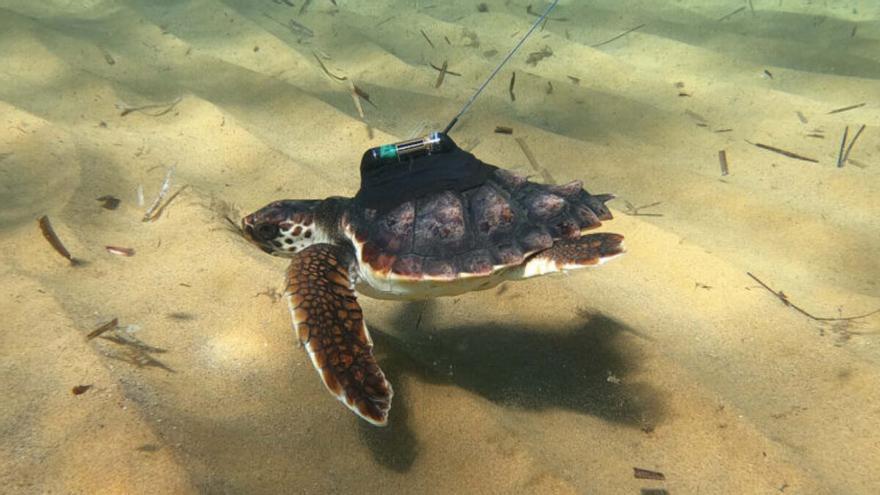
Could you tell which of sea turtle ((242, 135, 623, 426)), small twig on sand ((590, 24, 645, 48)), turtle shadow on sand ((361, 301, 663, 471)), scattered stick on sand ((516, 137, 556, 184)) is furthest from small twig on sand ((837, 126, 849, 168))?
small twig on sand ((590, 24, 645, 48))

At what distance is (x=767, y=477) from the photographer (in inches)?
91.8

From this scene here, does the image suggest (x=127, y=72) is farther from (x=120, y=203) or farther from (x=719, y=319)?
(x=719, y=319)

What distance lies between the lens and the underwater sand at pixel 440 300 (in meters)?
2.28

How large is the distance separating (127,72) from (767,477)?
24.3 feet

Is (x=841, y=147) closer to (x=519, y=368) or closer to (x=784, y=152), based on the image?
(x=784, y=152)

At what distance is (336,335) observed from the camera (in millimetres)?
2354

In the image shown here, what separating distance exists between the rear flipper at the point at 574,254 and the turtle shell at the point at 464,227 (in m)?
0.06

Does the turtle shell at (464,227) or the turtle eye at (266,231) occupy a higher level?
the turtle shell at (464,227)

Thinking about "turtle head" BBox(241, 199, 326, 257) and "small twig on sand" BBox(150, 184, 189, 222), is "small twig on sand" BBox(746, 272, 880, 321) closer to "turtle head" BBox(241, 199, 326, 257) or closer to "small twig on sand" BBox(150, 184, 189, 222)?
"turtle head" BBox(241, 199, 326, 257)

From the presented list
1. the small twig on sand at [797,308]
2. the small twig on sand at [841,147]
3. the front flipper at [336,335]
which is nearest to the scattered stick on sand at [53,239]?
the front flipper at [336,335]

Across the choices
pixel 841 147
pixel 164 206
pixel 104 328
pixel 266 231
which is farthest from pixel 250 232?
pixel 841 147

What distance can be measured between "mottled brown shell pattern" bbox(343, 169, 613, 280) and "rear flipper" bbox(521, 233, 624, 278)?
6cm

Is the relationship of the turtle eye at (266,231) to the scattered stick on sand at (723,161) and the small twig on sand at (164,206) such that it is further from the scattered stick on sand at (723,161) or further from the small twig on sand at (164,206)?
the scattered stick on sand at (723,161)

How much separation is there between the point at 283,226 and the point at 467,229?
1.25 m
